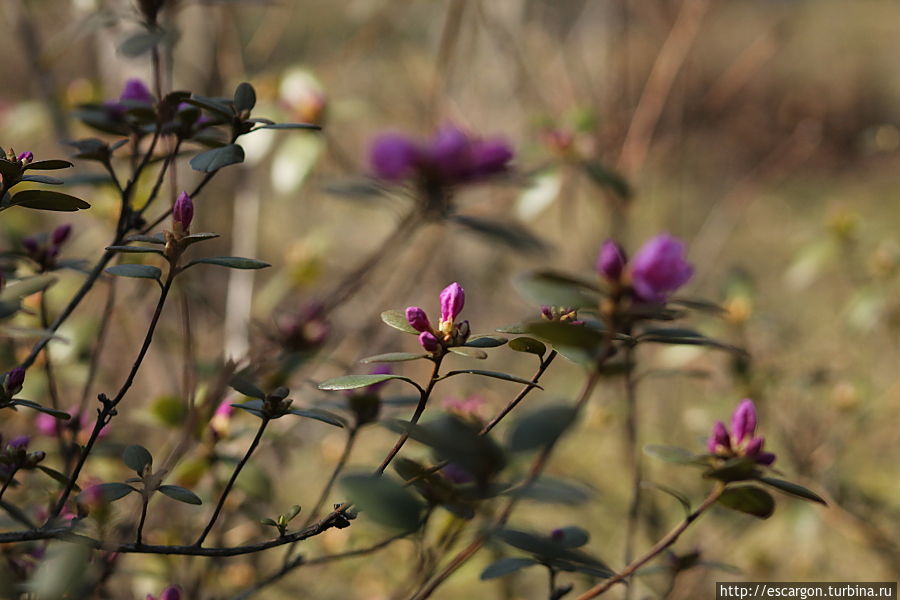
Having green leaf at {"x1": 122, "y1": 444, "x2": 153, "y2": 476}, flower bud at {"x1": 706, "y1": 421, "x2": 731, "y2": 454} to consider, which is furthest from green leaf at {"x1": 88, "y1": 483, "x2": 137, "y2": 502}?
flower bud at {"x1": 706, "y1": 421, "x2": 731, "y2": 454}

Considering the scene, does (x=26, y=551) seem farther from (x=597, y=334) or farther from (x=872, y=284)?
(x=872, y=284)

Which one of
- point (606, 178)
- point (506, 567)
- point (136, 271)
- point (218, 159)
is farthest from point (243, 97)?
point (606, 178)

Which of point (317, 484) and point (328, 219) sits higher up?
point (328, 219)

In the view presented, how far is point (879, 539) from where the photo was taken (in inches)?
54.6

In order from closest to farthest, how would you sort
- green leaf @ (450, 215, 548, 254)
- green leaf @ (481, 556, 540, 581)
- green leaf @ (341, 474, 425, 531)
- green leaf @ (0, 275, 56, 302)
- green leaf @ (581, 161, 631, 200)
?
green leaf @ (341, 474, 425, 531) → green leaf @ (0, 275, 56, 302) → green leaf @ (481, 556, 540, 581) → green leaf @ (450, 215, 548, 254) → green leaf @ (581, 161, 631, 200)

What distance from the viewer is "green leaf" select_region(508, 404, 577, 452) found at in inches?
15.3

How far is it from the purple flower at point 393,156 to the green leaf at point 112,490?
34cm

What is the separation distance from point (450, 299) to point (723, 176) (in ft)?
17.7

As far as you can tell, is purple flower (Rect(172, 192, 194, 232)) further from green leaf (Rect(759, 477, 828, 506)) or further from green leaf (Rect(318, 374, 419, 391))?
green leaf (Rect(759, 477, 828, 506))

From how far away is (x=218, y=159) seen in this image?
1.85 ft

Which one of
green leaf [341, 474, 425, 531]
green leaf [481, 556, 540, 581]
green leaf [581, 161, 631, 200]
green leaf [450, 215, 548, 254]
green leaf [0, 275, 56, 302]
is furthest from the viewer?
green leaf [581, 161, 631, 200]

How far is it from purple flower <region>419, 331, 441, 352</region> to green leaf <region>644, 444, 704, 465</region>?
212mm

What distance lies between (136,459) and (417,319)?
233 mm

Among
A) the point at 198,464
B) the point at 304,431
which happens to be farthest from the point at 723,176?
the point at 198,464
